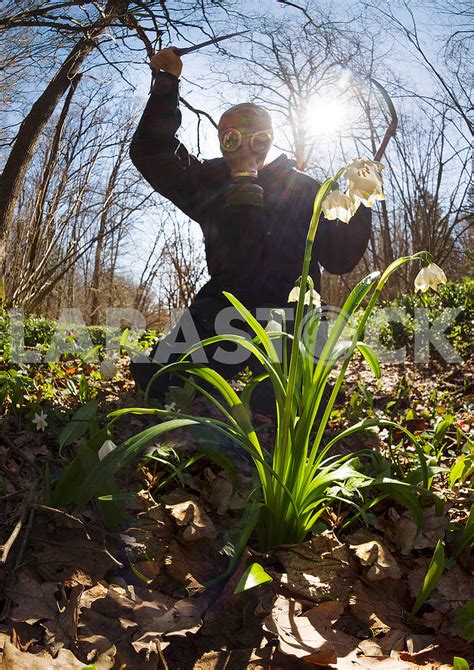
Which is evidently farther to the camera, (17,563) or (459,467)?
(459,467)

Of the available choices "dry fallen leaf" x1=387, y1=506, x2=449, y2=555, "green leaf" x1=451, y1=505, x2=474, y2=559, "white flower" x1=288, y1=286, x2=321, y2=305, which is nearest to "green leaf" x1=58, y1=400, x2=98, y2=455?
"white flower" x1=288, y1=286, x2=321, y2=305

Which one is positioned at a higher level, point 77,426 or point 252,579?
point 77,426

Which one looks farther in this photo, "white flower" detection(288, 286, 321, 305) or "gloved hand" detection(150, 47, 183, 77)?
"gloved hand" detection(150, 47, 183, 77)

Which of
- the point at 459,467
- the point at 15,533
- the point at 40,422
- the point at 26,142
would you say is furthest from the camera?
the point at 26,142

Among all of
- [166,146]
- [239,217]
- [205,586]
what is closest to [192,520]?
[205,586]

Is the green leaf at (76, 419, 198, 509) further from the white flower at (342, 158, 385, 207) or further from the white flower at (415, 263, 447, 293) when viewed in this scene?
the white flower at (415, 263, 447, 293)

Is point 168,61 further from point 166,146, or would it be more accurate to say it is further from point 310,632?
point 310,632

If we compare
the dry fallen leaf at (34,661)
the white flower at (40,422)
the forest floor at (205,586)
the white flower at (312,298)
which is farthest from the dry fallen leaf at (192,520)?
the white flower at (312,298)

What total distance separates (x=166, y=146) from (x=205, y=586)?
7.35ft

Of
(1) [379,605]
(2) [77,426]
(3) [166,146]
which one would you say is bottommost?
(1) [379,605]

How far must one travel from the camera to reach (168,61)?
93.7 inches

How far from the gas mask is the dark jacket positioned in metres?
0.19

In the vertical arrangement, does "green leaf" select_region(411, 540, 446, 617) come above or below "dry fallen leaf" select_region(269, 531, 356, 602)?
above

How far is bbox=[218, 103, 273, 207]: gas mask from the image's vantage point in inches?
106
